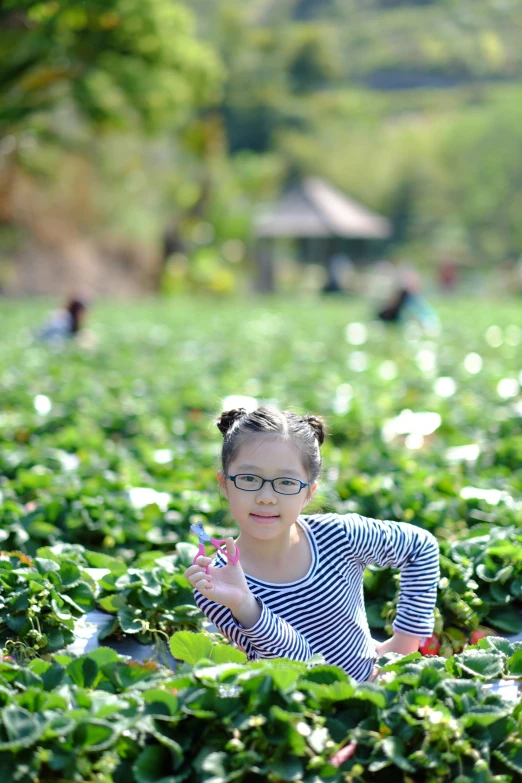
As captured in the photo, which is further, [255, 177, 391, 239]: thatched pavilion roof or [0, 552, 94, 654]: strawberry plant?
[255, 177, 391, 239]: thatched pavilion roof

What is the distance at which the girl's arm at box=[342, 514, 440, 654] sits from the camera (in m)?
3.02

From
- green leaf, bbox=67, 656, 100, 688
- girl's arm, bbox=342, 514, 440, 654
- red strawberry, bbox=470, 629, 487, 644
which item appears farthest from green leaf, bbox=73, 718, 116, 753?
red strawberry, bbox=470, 629, 487, 644

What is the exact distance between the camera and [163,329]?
1886cm

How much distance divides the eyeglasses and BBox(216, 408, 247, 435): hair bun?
0.20 meters

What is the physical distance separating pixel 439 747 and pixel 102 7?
23.4m

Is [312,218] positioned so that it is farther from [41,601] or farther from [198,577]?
[198,577]

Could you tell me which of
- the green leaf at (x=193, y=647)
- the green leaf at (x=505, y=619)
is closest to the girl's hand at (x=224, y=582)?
the green leaf at (x=193, y=647)

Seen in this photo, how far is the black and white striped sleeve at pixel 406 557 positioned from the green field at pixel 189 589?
22 centimetres

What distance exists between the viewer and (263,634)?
274cm

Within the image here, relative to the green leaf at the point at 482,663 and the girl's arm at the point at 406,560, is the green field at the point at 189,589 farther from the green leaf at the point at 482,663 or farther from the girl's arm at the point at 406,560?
the girl's arm at the point at 406,560

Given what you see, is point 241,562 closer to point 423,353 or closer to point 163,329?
point 423,353

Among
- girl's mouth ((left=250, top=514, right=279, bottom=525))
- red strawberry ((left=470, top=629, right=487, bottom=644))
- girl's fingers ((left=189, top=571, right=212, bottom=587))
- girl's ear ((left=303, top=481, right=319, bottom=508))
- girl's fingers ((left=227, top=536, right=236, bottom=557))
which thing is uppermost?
girl's fingers ((left=227, top=536, right=236, bottom=557))

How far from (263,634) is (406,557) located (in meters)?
0.53

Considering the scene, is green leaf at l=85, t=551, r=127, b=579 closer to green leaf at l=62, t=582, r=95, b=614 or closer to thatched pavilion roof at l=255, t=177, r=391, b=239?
green leaf at l=62, t=582, r=95, b=614
